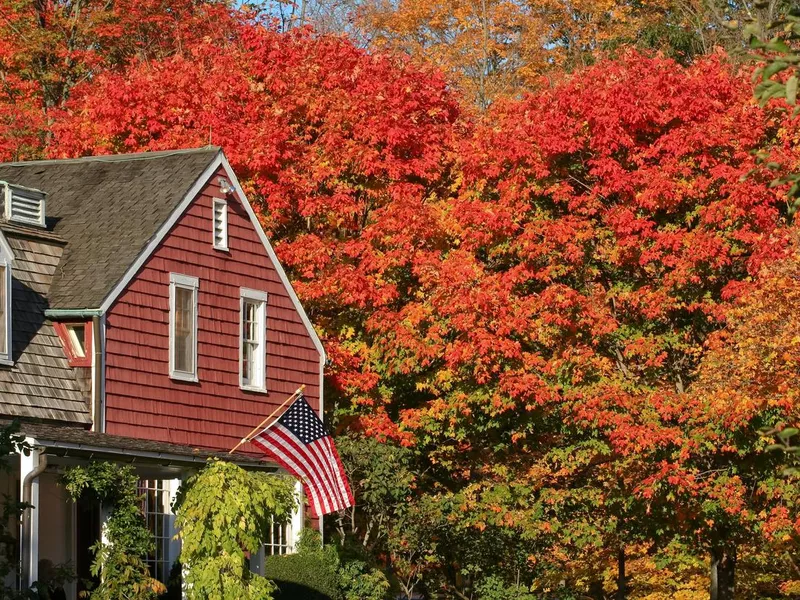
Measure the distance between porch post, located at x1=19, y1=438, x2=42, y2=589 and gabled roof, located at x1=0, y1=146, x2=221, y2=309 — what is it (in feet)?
13.9

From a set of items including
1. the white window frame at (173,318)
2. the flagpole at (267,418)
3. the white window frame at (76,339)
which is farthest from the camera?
the flagpole at (267,418)

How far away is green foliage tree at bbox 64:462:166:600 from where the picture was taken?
68.3 feet

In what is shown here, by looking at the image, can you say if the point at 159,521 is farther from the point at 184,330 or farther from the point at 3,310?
the point at 3,310

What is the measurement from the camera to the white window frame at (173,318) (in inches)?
1003

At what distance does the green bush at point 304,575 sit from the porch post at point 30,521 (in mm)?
6593

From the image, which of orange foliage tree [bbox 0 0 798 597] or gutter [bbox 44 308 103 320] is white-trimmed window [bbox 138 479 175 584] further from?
orange foliage tree [bbox 0 0 798 597]

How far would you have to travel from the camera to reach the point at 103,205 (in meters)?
26.6

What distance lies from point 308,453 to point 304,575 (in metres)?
3.06

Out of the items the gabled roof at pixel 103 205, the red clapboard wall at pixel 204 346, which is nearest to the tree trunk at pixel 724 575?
the red clapboard wall at pixel 204 346

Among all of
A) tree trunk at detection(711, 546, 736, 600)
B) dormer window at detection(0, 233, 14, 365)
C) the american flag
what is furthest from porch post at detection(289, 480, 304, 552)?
tree trunk at detection(711, 546, 736, 600)

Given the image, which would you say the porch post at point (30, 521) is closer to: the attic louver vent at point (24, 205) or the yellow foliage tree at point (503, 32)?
the attic louver vent at point (24, 205)

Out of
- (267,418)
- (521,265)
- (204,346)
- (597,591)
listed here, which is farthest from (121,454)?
(597,591)

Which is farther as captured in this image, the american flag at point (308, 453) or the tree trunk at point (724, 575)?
the tree trunk at point (724, 575)

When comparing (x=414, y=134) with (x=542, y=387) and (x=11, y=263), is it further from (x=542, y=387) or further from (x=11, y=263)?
(x=11, y=263)
